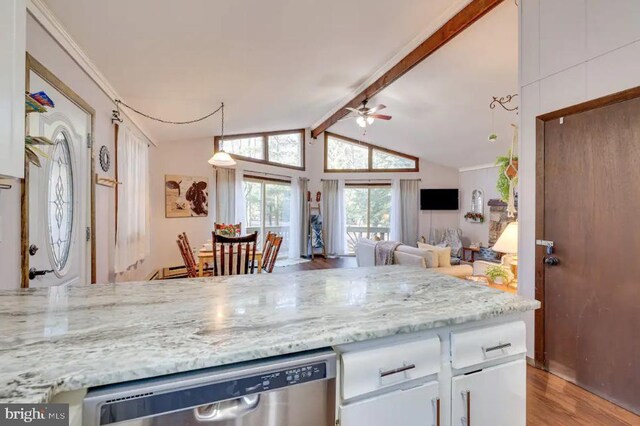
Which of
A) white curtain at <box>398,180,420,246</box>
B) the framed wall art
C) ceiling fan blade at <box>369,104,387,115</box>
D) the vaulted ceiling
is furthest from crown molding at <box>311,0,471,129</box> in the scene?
white curtain at <box>398,180,420,246</box>

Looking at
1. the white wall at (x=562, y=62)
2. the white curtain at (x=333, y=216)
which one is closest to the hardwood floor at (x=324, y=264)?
the white curtain at (x=333, y=216)

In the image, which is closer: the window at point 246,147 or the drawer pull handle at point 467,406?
the drawer pull handle at point 467,406

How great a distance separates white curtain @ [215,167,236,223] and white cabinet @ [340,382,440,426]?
207 inches

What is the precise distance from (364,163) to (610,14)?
645 centimetres

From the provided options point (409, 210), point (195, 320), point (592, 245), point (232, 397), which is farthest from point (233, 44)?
point (409, 210)

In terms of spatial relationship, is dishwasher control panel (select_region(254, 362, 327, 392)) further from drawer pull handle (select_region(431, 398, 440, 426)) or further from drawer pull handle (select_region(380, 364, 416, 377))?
drawer pull handle (select_region(431, 398, 440, 426))

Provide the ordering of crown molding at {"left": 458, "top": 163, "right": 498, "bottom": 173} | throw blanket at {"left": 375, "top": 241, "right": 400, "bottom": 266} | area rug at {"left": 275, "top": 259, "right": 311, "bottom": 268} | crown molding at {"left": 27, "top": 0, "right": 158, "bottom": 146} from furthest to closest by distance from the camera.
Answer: crown molding at {"left": 458, "top": 163, "right": 498, "bottom": 173}
area rug at {"left": 275, "top": 259, "right": 311, "bottom": 268}
throw blanket at {"left": 375, "top": 241, "right": 400, "bottom": 266}
crown molding at {"left": 27, "top": 0, "right": 158, "bottom": 146}

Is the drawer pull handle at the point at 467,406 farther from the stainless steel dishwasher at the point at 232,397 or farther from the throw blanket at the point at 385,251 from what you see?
the throw blanket at the point at 385,251

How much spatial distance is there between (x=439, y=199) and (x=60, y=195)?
303 inches

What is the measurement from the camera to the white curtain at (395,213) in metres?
7.95

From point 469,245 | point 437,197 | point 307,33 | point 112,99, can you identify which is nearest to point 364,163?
point 437,197

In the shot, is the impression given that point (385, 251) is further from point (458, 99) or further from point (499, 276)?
point (458, 99)

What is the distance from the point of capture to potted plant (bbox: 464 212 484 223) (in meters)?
7.26

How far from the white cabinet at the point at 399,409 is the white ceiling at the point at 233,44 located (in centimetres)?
237
